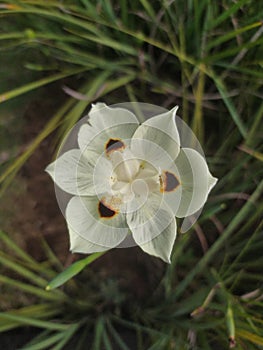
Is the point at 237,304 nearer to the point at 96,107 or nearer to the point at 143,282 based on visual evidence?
the point at 143,282

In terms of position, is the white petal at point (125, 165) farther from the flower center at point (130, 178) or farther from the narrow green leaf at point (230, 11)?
the narrow green leaf at point (230, 11)

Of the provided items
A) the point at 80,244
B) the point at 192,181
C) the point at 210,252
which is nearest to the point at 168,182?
the point at 192,181

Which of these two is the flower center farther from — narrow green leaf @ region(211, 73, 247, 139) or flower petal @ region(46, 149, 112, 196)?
narrow green leaf @ region(211, 73, 247, 139)

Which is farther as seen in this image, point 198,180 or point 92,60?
point 92,60

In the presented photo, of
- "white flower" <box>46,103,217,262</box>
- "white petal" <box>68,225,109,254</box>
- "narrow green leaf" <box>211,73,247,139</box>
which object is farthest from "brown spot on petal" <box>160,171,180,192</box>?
"narrow green leaf" <box>211,73,247,139</box>

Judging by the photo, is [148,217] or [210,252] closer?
[148,217]

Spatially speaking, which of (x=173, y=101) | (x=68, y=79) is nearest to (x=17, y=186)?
(x=68, y=79)

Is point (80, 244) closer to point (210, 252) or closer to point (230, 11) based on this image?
point (210, 252)

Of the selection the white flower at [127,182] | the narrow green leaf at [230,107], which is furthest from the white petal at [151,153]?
the narrow green leaf at [230,107]
